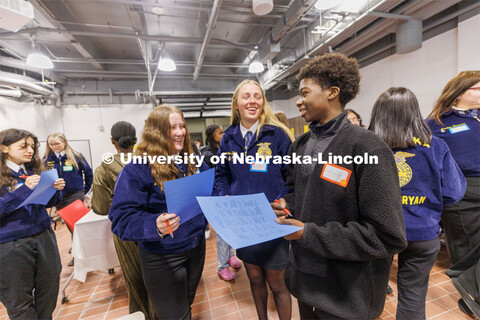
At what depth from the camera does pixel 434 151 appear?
50.1 inches

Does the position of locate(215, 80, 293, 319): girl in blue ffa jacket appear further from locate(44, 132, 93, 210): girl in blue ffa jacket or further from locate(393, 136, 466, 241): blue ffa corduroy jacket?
locate(44, 132, 93, 210): girl in blue ffa jacket

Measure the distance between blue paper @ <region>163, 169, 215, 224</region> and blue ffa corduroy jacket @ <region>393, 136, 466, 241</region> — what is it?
1271 mm

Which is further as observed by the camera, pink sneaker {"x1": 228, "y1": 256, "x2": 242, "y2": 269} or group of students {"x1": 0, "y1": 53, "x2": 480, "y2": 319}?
pink sneaker {"x1": 228, "y1": 256, "x2": 242, "y2": 269}

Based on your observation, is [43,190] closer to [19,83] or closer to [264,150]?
[264,150]

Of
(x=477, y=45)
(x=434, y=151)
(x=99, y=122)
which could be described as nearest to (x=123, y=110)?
(x=99, y=122)

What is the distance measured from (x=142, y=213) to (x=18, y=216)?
3.88ft

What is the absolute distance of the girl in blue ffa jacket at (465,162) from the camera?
1682mm

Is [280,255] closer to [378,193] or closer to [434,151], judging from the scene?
[378,193]

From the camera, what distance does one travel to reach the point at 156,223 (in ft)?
3.12

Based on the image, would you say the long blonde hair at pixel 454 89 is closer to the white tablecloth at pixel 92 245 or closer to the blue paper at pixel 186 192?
the blue paper at pixel 186 192

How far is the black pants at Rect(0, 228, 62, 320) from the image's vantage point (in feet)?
4.64

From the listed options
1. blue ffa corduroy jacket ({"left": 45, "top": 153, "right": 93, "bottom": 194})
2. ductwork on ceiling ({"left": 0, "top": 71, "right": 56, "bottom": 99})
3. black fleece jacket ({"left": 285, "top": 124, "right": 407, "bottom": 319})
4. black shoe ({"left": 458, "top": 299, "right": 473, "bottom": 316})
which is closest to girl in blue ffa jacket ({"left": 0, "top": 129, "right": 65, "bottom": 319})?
blue ffa corduroy jacket ({"left": 45, "top": 153, "right": 93, "bottom": 194})

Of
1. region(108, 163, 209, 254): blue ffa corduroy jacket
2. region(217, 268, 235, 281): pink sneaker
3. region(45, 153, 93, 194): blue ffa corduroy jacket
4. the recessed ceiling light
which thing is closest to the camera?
region(108, 163, 209, 254): blue ffa corduroy jacket

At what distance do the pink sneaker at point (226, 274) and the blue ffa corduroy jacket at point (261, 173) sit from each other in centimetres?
149
